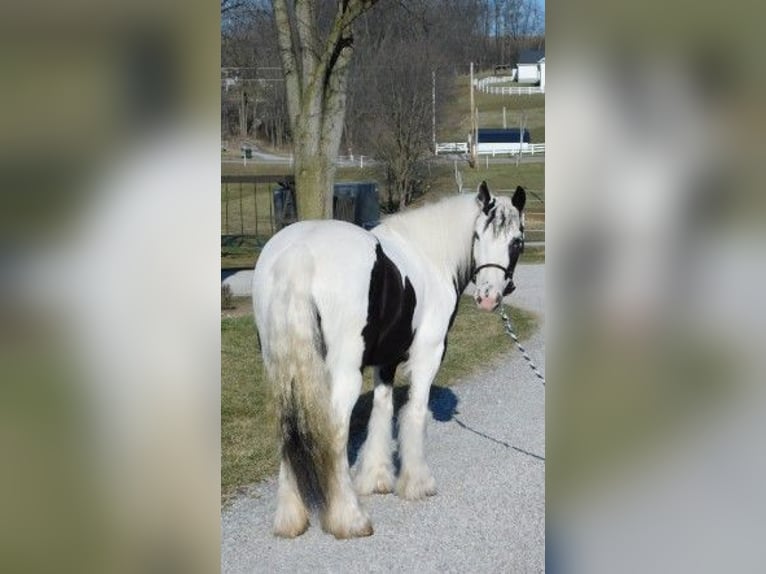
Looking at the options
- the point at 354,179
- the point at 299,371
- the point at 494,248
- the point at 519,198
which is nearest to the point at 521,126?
the point at 519,198

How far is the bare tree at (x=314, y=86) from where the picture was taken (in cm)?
263

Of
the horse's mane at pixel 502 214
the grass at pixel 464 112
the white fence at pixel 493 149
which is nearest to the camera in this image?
the white fence at pixel 493 149

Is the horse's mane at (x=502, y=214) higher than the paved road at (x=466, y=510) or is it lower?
higher

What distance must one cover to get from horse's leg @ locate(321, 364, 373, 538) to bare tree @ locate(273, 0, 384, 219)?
0.59m

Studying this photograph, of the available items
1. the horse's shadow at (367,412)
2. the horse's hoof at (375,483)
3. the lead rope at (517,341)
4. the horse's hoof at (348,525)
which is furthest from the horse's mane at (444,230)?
the horse's hoof at (348,525)

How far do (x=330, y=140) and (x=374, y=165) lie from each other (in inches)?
7.9

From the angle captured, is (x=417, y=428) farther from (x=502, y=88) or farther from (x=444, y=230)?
(x=502, y=88)

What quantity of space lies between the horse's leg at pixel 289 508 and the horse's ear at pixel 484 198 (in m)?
1.08

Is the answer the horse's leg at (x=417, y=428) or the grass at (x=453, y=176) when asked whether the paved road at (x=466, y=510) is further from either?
the grass at (x=453, y=176)

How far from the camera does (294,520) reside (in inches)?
110

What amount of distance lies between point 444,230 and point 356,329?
56 cm

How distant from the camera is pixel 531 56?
256cm
